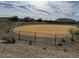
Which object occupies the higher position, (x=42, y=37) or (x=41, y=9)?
(x=41, y=9)

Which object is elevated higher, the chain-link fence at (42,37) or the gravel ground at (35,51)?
the chain-link fence at (42,37)

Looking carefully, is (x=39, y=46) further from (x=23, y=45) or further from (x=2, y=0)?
(x=2, y=0)

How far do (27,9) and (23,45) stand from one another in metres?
1.09

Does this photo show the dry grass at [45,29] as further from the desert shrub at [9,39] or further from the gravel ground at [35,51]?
the gravel ground at [35,51]

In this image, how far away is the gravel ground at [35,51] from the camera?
60.2 feet

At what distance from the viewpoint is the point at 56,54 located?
18.4 m

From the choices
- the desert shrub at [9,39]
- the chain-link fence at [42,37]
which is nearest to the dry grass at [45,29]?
the chain-link fence at [42,37]

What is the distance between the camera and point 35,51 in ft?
60.4

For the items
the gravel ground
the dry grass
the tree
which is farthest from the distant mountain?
the gravel ground

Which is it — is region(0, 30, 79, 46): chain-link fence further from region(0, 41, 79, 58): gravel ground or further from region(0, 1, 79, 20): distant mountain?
region(0, 1, 79, 20): distant mountain

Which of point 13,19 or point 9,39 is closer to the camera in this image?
point 13,19

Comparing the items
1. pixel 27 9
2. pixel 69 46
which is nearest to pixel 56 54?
pixel 69 46

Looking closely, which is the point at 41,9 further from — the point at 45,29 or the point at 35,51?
the point at 35,51

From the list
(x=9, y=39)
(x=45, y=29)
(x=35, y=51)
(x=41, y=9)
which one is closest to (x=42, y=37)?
(x=45, y=29)
